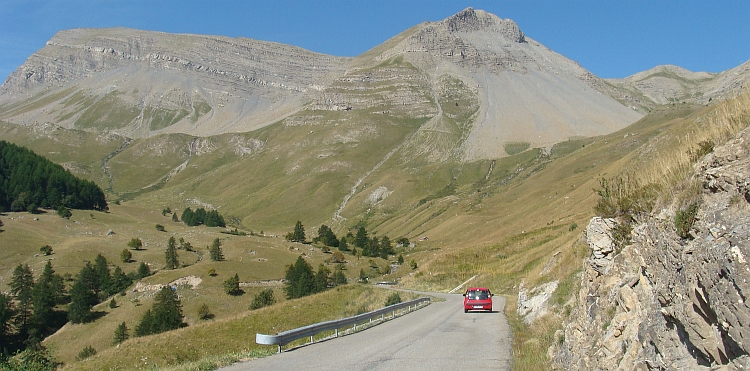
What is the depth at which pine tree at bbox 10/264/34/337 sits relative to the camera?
6347 centimetres

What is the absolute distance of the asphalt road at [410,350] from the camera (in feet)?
47.1

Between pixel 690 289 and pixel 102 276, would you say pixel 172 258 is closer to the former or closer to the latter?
pixel 102 276

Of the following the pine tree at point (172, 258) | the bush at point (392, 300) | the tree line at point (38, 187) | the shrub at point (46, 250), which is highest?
the tree line at point (38, 187)

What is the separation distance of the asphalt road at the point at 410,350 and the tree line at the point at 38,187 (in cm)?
12478

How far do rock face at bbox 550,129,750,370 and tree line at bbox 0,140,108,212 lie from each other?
138m

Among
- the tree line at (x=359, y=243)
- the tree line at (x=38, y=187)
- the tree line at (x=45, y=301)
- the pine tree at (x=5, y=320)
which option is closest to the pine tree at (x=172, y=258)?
the tree line at (x=45, y=301)

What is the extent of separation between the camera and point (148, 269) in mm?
82812

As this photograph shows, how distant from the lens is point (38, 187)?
131375mm

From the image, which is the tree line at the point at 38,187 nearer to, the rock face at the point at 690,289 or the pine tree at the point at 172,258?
the pine tree at the point at 172,258

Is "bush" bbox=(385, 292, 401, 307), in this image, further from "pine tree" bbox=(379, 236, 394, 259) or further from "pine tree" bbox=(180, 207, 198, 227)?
"pine tree" bbox=(180, 207, 198, 227)

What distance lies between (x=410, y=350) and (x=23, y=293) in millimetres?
68767

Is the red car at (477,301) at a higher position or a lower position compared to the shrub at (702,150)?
lower

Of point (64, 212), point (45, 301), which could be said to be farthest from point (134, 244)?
point (64, 212)

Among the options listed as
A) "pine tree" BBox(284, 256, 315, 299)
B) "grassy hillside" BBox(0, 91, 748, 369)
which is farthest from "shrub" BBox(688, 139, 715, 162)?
"pine tree" BBox(284, 256, 315, 299)
